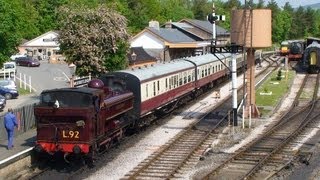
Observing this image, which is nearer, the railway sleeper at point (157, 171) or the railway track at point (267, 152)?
the railway track at point (267, 152)

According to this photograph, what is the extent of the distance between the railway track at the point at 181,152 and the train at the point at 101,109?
1.80 meters

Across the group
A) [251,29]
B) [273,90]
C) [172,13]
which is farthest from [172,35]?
[172,13]

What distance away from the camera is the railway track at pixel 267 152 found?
1803cm

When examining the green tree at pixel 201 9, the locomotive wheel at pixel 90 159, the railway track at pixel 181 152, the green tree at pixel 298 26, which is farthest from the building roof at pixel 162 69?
the green tree at pixel 298 26

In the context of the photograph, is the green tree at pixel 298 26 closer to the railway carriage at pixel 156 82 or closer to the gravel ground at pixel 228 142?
the railway carriage at pixel 156 82

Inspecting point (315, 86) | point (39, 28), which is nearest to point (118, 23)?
point (315, 86)

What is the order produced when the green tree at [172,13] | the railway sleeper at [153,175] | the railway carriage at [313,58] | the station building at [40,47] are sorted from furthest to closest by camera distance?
the green tree at [172,13] → the station building at [40,47] → the railway carriage at [313,58] → the railway sleeper at [153,175]

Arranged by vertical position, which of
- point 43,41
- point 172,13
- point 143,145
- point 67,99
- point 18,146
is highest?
point 172,13

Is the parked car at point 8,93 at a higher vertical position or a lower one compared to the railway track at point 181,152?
higher

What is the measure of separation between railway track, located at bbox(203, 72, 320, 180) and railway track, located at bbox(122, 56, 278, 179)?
1.49 meters

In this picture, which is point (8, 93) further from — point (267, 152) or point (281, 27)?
point (281, 27)

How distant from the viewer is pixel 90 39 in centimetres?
3397

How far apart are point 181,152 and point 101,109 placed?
406 centimetres

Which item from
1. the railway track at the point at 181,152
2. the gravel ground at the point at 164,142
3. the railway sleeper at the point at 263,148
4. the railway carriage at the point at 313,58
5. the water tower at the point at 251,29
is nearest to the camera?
the railway track at the point at 181,152
